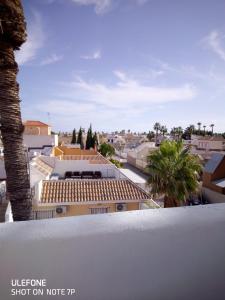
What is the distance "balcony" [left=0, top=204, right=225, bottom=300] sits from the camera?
1620 mm

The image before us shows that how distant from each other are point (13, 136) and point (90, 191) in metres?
10.00

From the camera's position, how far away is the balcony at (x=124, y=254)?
1.62 m

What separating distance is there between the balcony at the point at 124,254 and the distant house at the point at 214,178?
2562 cm

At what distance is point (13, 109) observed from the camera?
14.6 feet

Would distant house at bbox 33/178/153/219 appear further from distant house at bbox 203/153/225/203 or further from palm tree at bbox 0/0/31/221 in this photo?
distant house at bbox 203/153/225/203

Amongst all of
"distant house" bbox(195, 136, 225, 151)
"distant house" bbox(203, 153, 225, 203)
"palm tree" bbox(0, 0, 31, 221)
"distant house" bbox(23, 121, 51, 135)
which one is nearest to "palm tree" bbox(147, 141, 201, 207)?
"palm tree" bbox(0, 0, 31, 221)

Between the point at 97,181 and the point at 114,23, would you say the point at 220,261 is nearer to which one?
the point at 114,23

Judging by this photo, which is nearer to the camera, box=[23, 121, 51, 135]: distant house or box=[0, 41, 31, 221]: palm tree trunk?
box=[0, 41, 31, 221]: palm tree trunk

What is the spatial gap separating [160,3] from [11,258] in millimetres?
4858

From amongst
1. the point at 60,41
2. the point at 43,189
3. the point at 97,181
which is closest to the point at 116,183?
the point at 97,181

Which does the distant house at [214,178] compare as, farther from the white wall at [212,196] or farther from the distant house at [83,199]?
the distant house at [83,199]

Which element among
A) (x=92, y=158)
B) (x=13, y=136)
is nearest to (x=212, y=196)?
(x=92, y=158)

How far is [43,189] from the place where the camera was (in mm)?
14172

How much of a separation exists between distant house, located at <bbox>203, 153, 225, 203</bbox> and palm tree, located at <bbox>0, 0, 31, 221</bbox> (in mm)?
23888
